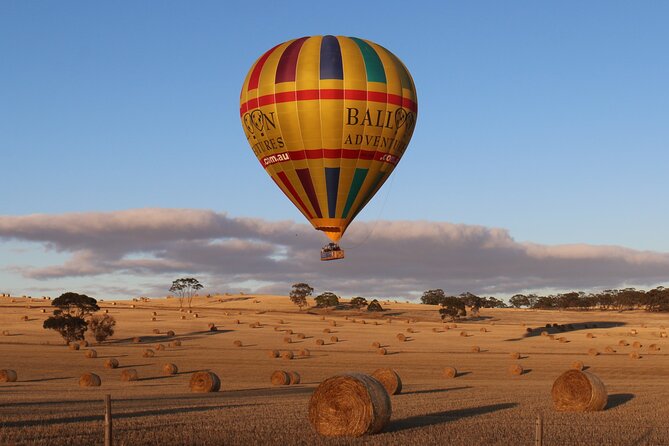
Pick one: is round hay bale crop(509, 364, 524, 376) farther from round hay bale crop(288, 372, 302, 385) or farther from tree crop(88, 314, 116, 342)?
tree crop(88, 314, 116, 342)

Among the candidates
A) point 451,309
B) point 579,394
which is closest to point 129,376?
point 579,394

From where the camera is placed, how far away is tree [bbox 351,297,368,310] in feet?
414

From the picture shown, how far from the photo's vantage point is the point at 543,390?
36719 millimetres

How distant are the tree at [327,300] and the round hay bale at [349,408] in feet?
346

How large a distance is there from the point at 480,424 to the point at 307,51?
957 inches

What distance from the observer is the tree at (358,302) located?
414ft

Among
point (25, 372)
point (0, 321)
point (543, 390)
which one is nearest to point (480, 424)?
point (543, 390)

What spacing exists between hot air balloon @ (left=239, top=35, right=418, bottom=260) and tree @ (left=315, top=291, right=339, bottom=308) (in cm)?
8436

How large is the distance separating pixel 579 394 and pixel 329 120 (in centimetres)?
1881

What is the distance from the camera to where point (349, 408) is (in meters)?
22.8

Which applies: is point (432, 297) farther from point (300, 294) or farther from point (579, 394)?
point (579, 394)

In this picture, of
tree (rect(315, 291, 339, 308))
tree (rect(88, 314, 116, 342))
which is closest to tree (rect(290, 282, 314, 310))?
tree (rect(315, 291, 339, 308))

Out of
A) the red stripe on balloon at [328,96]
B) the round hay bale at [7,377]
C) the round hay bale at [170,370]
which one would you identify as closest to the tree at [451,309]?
the round hay bale at [170,370]

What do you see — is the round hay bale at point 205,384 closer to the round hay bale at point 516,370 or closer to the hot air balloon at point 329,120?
the hot air balloon at point 329,120
